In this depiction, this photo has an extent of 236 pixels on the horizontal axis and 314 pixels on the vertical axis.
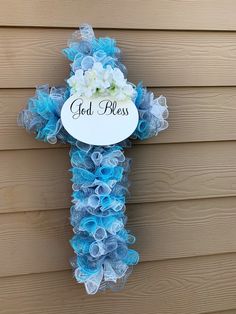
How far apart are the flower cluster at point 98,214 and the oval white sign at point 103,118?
0.13 ft

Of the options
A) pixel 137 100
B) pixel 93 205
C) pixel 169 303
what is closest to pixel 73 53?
pixel 137 100

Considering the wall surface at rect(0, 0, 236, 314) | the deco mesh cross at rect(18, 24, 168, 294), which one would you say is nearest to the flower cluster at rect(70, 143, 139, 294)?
the deco mesh cross at rect(18, 24, 168, 294)

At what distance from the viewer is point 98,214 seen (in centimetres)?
117

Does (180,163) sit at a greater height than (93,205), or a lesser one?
greater

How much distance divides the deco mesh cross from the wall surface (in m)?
0.08

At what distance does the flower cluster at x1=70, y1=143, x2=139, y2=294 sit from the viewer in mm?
1156

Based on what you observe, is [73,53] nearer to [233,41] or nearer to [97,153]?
[97,153]

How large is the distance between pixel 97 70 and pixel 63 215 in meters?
0.45

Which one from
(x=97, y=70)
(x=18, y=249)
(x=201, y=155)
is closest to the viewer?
(x=97, y=70)

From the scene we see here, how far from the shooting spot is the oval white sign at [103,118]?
1.15 metres

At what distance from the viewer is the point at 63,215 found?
129 centimetres

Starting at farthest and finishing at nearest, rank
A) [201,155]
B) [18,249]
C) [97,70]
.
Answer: [201,155] < [18,249] < [97,70]

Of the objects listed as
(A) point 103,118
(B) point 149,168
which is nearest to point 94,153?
(A) point 103,118

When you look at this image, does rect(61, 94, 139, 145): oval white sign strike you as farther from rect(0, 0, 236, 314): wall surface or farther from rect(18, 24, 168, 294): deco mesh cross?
rect(0, 0, 236, 314): wall surface
